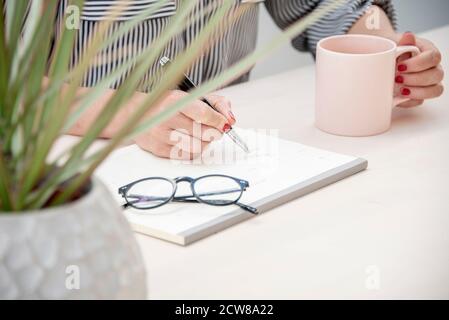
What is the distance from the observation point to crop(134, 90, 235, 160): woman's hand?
→ 1026 millimetres

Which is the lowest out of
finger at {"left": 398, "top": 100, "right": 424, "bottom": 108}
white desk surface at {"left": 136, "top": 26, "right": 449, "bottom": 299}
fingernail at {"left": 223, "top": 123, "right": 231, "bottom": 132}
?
finger at {"left": 398, "top": 100, "right": 424, "bottom": 108}

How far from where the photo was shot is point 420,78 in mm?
1218

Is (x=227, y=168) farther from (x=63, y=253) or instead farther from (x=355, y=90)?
(x=63, y=253)

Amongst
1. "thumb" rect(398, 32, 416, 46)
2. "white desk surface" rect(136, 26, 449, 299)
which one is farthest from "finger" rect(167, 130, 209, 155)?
"thumb" rect(398, 32, 416, 46)

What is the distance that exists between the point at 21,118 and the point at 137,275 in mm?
134

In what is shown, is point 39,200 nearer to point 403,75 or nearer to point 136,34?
point 403,75

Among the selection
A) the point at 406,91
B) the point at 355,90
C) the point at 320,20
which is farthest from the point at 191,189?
the point at 320,20

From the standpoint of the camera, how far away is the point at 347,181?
988 mm

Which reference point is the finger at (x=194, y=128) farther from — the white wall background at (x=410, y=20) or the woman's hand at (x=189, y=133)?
the white wall background at (x=410, y=20)

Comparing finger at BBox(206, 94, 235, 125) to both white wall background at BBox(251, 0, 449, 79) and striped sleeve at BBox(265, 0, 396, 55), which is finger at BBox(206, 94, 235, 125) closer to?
striped sleeve at BBox(265, 0, 396, 55)

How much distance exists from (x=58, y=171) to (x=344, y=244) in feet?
1.19

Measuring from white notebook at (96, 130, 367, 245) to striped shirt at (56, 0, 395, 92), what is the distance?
30 cm

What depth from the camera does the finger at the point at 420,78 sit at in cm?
122
